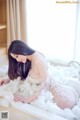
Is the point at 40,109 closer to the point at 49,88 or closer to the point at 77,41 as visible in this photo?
the point at 49,88

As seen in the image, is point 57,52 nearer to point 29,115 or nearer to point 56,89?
point 56,89

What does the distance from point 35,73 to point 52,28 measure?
1.35 metres

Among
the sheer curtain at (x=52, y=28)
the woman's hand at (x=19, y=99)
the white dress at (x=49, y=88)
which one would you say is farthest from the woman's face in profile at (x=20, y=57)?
the sheer curtain at (x=52, y=28)

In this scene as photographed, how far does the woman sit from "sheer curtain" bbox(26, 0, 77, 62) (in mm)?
1082

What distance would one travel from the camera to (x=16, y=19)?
3.00 metres

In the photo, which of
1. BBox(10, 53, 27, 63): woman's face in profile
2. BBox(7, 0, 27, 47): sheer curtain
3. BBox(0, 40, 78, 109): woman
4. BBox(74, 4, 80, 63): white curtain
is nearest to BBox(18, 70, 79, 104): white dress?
BBox(0, 40, 78, 109): woman

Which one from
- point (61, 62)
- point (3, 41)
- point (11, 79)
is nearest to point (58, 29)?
point (61, 62)

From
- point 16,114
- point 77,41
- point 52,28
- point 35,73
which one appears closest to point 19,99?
point 16,114

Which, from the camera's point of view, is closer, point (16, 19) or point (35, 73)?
point (35, 73)

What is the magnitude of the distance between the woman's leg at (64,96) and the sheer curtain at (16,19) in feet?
4.59

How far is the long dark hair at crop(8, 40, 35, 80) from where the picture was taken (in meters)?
1.80

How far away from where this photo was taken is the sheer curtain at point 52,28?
9.39ft

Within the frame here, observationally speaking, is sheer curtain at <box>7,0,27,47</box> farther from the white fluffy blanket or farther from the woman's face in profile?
the woman's face in profile

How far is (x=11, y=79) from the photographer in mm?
1963
